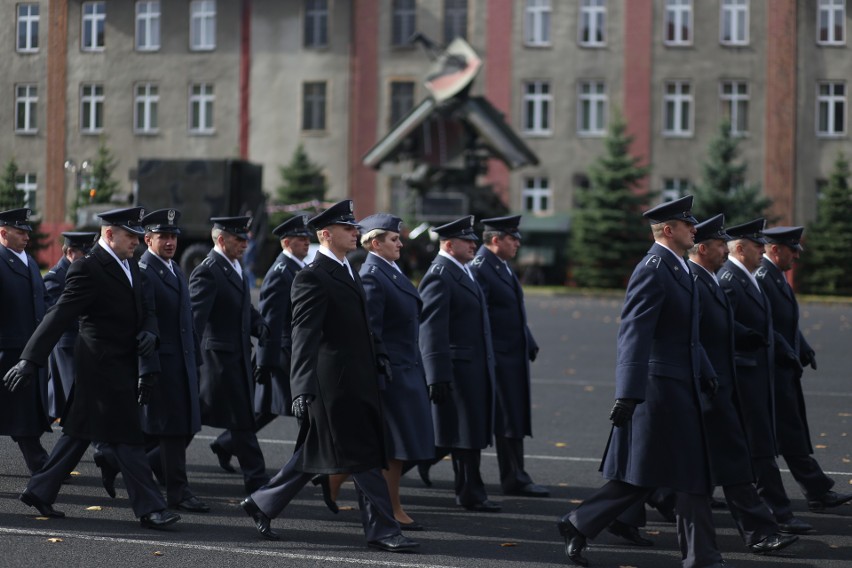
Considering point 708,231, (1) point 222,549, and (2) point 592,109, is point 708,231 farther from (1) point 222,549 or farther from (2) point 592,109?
(2) point 592,109

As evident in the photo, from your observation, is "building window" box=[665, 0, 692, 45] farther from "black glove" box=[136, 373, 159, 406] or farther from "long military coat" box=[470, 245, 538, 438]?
"black glove" box=[136, 373, 159, 406]

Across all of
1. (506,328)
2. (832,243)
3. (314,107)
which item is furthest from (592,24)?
(506,328)

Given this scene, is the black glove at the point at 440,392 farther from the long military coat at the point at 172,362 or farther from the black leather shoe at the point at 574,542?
the black leather shoe at the point at 574,542

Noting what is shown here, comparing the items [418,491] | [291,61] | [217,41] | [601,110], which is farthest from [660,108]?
[418,491]

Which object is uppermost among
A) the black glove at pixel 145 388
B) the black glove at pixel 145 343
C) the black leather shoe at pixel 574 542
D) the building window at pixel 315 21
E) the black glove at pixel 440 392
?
the building window at pixel 315 21

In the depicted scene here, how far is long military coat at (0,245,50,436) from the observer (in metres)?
10.2

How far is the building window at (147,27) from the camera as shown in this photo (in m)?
13.2

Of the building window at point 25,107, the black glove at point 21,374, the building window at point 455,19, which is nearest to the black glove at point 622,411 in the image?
the black glove at point 21,374

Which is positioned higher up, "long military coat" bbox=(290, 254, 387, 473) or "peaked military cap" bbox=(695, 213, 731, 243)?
"peaked military cap" bbox=(695, 213, 731, 243)

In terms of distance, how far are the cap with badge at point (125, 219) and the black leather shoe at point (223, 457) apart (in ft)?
8.21

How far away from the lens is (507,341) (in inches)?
436

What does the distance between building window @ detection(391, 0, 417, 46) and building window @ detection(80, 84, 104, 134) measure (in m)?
32.5

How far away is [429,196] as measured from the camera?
37094mm

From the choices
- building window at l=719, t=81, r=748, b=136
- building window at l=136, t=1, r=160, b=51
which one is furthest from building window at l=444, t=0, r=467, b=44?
building window at l=136, t=1, r=160, b=51
